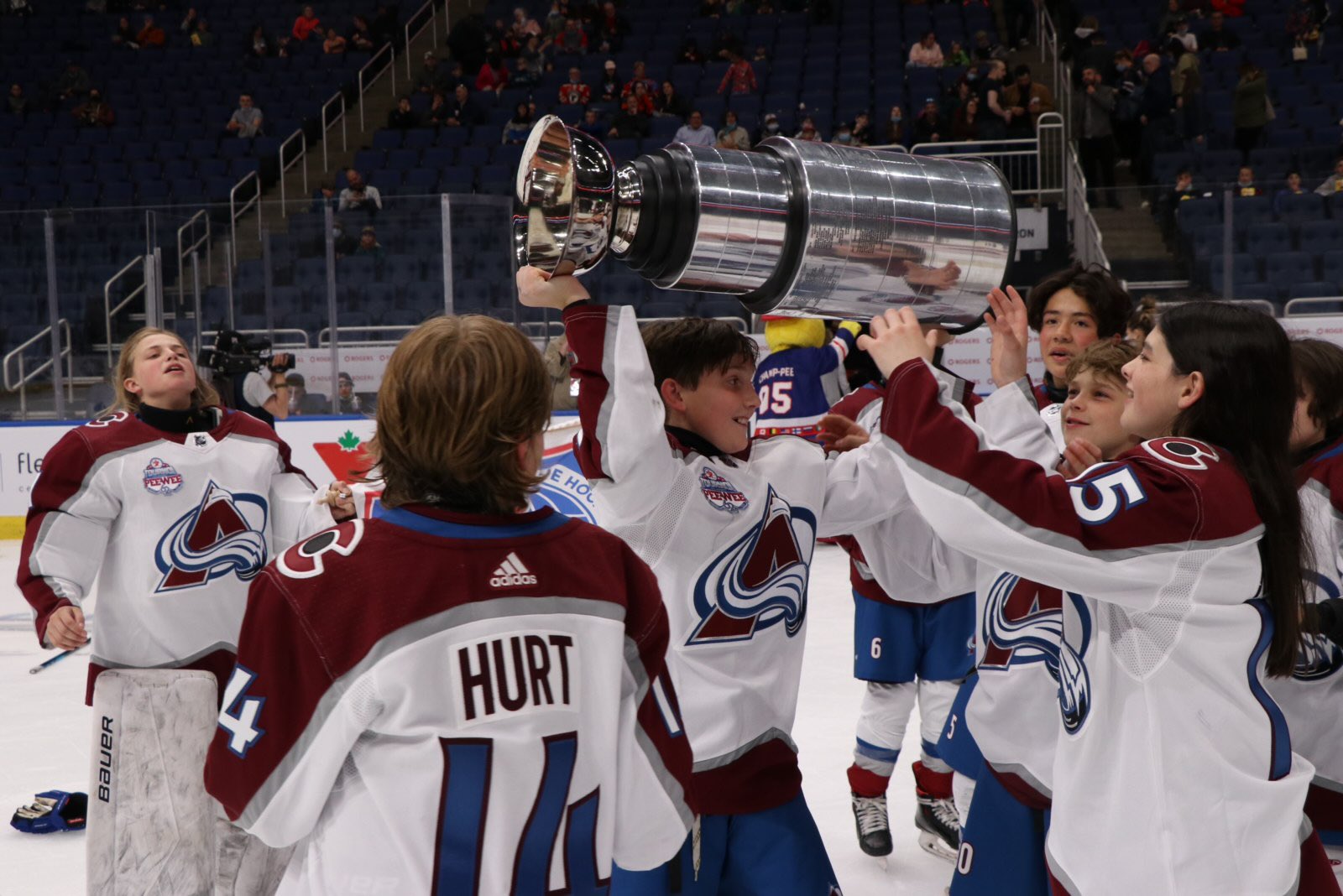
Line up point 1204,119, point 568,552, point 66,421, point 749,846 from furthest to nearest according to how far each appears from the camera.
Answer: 1. point 1204,119
2. point 66,421
3. point 749,846
4. point 568,552

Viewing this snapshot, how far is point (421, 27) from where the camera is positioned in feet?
58.1

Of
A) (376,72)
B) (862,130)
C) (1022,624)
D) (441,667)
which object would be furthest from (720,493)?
(376,72)

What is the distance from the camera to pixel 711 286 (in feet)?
5.89

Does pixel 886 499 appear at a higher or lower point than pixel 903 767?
higher

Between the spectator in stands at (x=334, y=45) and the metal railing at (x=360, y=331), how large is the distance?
8822 millimetres

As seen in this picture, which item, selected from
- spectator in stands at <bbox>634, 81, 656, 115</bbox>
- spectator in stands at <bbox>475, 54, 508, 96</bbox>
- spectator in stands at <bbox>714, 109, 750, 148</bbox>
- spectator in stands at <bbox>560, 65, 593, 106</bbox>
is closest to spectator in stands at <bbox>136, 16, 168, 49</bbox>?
spectator in stands at <bbox>475, 54, 508, 96</bbox>

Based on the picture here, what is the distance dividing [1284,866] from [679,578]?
972mm

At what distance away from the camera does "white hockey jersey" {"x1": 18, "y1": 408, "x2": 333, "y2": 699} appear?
9.78 feet

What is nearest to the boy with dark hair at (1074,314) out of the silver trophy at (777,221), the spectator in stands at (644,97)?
the silver trophy at (777,221)

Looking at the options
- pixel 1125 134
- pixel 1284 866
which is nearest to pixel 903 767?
pixel 1284 866

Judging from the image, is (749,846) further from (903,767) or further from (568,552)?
(903,767)

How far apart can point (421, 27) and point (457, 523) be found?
1744cm

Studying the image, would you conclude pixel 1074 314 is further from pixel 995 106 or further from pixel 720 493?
pixel 995 106

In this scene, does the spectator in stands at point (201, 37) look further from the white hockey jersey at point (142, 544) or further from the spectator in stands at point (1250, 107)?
the white hockey jersey at point (142, 544)
